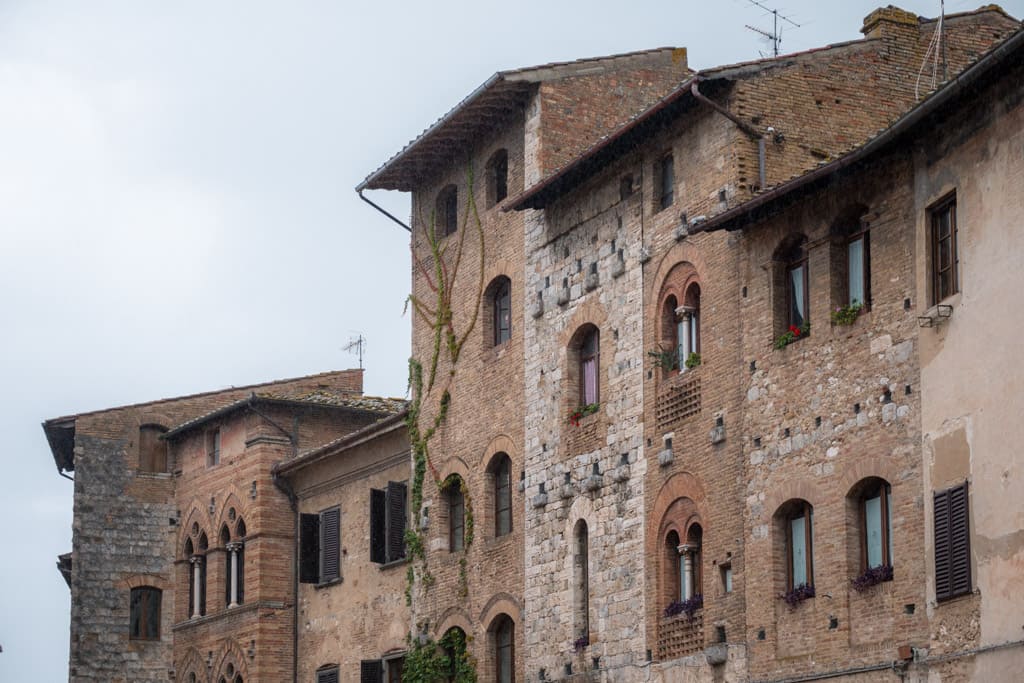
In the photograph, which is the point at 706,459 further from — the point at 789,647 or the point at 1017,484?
the point at 1017,484

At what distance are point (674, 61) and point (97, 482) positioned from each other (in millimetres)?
16059

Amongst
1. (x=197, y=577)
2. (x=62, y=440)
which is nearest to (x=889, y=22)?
(x=197, y=577)

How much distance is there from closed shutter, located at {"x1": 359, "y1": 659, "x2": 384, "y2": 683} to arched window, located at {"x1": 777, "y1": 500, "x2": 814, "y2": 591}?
446 inches

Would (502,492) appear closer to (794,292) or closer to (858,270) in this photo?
(794,292)

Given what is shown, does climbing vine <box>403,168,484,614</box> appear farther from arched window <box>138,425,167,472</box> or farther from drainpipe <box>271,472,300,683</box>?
arched window <box>138,425,167,472</box>

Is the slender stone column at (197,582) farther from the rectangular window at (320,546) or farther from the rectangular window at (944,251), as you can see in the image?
the rectangular window at (944,251)

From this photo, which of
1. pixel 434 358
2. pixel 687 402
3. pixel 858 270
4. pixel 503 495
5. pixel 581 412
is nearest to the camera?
pixel 858 270

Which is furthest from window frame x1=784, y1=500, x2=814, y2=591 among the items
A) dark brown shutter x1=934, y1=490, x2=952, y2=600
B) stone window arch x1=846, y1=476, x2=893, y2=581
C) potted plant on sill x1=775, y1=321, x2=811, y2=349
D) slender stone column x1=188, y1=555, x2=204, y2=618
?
slender stone column x1=188, y1=555, x2=204, y2=618

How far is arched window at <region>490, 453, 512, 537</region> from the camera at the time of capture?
2852 cm

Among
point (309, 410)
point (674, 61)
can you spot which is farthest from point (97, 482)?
point (674, 61)

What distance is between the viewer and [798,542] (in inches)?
864

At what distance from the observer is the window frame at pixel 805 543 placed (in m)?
21.6

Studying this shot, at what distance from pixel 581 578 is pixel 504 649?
2.63 meters

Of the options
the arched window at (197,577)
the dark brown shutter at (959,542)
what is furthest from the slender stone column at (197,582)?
the dark brown shutter at (959,542)
